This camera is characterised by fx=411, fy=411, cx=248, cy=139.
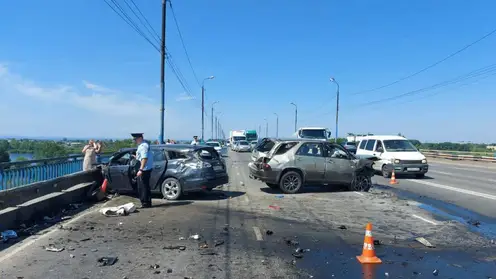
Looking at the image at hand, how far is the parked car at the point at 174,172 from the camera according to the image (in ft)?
37.1

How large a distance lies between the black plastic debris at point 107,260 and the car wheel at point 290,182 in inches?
311

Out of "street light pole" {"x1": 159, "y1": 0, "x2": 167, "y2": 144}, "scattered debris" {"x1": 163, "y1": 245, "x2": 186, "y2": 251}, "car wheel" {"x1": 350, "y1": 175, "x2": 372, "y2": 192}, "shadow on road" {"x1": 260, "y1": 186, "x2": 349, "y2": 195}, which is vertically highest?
"street light pole" {"x1": 159, "y1": 0, "x2": 167, "y2": 144}

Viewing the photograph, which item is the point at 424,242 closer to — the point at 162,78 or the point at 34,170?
the point at 34,170

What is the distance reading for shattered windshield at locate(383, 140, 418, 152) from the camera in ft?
63.6

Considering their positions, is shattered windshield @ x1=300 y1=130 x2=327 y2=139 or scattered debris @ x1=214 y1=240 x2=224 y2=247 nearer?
scattered debris @ x1=214 y1=240 x2=224 y2=247

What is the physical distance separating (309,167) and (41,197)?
7.75m

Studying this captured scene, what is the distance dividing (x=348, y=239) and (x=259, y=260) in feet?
6.92

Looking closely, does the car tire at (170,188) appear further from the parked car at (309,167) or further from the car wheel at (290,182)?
the car wheel at (290,182)

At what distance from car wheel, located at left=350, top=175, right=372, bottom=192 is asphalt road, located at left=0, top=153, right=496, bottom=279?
288 cm

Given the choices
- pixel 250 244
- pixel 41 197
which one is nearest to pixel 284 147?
pixel 250 244

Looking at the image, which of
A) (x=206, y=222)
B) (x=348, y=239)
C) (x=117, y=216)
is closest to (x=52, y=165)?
(x=117, y=216)

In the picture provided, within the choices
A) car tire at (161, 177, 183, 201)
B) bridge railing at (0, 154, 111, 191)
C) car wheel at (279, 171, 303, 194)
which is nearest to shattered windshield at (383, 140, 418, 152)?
car wheel at (279, 171, 303, 194)

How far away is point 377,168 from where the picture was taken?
19719 mm

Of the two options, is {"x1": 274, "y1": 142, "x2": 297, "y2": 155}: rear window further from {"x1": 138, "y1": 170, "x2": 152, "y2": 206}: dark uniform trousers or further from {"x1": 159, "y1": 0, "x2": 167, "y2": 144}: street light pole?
{"x1": 159, "y1": 0, "x2": 167, "y2": 144}: street light pole
